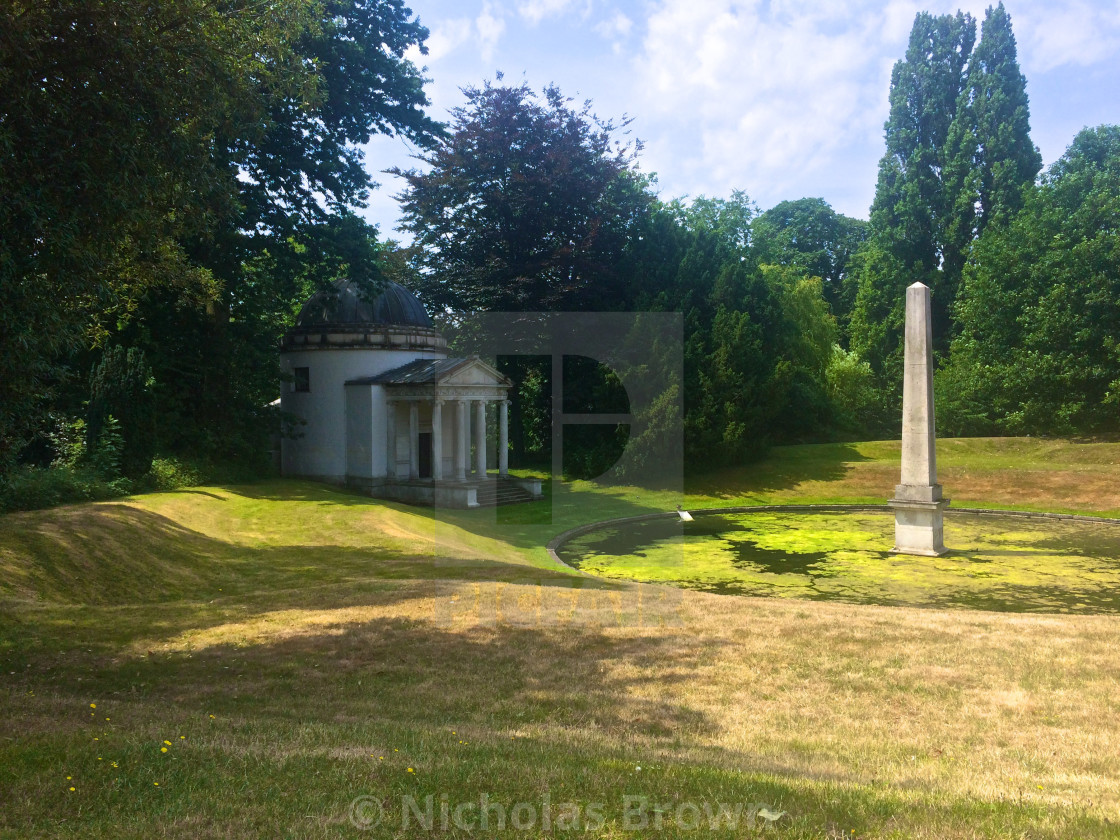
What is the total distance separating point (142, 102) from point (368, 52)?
18.3 m

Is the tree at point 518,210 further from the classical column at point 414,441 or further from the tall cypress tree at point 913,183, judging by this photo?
the tall cypress tree at point 913,183

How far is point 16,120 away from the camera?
7.48 meters

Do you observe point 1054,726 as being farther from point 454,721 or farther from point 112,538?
point 112,538

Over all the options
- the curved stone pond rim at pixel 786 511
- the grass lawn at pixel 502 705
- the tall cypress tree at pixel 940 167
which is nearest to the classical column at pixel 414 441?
the curved stone pond rim at pixel 786 511

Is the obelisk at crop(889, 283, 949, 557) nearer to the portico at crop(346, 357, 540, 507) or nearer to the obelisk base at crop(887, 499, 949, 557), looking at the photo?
the obelisk base at crop(887, 499, 949, 557)

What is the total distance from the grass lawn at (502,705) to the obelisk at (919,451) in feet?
22.5

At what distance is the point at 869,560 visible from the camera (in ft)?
57.1

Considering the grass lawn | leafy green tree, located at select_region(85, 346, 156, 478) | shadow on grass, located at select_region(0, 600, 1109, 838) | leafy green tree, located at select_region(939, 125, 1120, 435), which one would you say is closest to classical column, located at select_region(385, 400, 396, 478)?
leafy green tree, located at select_region(85, 346, 156, 478)

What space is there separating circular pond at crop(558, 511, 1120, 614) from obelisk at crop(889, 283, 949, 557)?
0.58 metres

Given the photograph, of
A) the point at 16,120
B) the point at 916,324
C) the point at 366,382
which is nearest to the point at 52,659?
the point at 16,120

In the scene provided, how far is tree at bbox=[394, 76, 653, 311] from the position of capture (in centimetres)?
3456

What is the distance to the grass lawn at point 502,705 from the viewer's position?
432 cm
